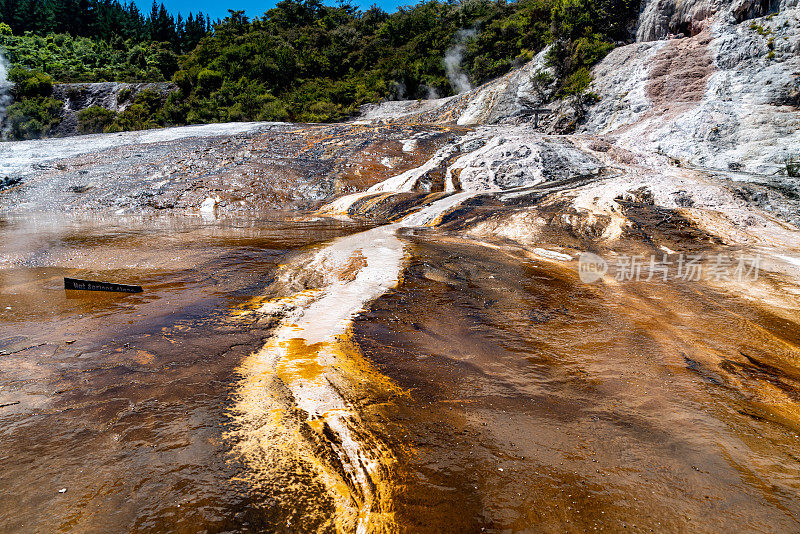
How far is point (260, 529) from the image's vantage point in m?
1.71

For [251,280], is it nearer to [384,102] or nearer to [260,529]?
[260,529]

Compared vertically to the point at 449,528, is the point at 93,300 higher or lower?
higher

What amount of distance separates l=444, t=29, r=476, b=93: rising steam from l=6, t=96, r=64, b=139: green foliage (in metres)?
23.6

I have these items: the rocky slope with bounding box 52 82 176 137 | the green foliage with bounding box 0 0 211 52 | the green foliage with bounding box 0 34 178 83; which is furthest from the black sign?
the green foliage with bounding box 0 0 211 52

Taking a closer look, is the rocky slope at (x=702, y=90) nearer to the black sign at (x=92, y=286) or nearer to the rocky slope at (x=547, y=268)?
the rocky slope at (x=547, y=268)

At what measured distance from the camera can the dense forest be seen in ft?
58.4

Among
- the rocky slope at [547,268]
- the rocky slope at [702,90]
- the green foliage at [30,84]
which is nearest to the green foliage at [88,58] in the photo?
the green foliage at [30,84]

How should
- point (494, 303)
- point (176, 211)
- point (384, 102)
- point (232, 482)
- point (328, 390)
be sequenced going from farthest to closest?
point (384, 102), point (176, 211), point (494, 303), point (328, 390), point (232, 482)

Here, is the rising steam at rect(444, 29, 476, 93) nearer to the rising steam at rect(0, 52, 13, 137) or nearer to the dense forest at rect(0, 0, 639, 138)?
the dense forest at rect(0, 0, 639, 138)

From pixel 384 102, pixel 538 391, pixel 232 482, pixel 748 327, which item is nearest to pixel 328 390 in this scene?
pixel 232 482

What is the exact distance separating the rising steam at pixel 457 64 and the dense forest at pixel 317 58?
0.19m

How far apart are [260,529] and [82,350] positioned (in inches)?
92.7

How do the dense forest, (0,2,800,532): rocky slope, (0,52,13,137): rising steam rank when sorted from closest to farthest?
(0,2,800,532): rocky slope < the dense forest < (0,52,13,137): rising steam

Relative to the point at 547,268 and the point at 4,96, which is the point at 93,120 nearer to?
the point at 4,96
